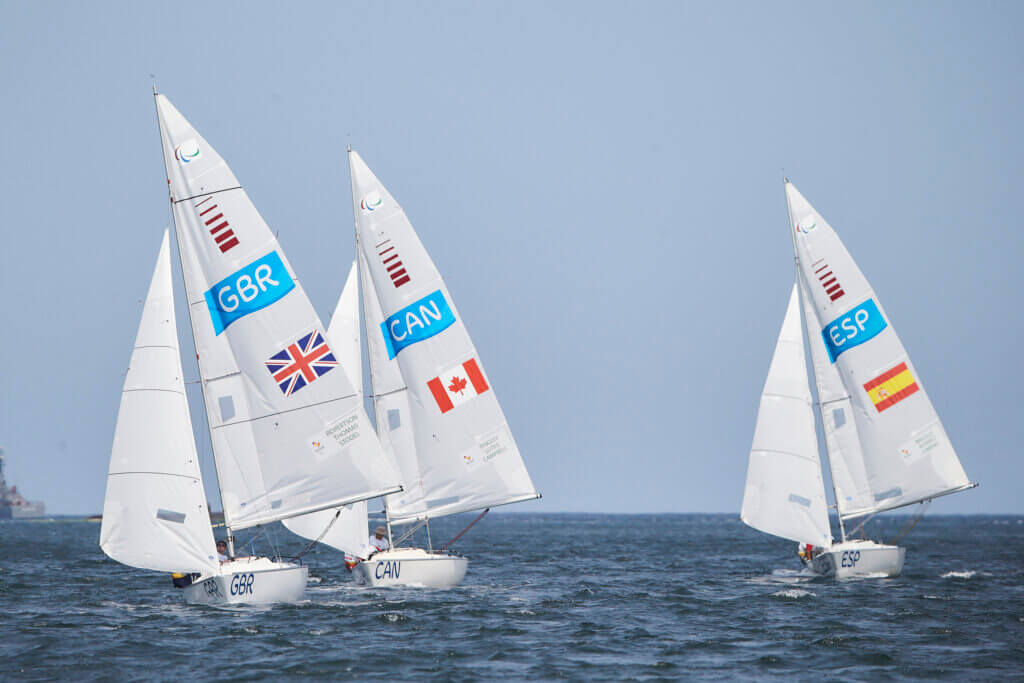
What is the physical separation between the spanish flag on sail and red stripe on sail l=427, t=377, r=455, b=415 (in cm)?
1291

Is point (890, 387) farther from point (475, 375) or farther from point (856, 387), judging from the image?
point (475, 375)

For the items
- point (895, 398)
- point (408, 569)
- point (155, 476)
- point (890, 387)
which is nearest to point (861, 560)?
point (895, 398)

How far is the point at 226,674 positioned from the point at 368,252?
15.8 m

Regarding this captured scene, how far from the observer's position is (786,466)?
35906 millimetres

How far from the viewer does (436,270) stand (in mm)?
33344

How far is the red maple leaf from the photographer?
3338 cm

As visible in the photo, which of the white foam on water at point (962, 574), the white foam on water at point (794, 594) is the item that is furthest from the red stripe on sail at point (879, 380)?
the white foam on water at point (962, 574)

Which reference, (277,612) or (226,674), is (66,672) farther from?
A: (277,612)

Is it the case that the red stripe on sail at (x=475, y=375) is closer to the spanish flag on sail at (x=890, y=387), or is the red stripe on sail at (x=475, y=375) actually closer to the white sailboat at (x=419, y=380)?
the white sailboat at (x=419, y=380)

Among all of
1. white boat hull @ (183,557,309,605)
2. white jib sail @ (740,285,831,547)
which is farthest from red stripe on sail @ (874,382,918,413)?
white boat hull @ (183,557,309,605)

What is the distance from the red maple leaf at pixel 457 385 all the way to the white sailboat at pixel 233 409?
6102 millimetres

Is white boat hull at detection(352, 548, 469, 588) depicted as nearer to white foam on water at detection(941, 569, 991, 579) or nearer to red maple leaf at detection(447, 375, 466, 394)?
red maple leaf at detection(447, 375, 466, 394)

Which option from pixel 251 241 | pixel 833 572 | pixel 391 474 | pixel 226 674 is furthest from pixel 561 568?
pixel 226 674

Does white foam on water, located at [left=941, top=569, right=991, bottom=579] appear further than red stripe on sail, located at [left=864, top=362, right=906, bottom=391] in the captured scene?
Yes
